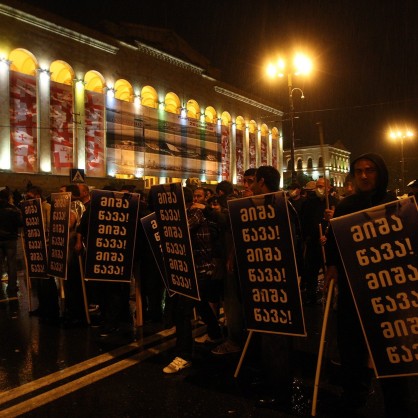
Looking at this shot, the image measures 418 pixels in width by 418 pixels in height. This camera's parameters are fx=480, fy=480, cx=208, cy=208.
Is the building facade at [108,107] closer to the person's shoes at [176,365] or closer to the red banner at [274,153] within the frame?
the red banner at [274,153]

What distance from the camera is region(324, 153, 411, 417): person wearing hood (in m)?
3.77

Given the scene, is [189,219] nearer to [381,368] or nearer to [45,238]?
[381,368]

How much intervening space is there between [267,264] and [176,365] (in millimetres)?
1575

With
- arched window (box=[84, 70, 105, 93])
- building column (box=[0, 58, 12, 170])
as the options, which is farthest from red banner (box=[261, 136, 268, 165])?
building column (box=[0, 58, 12, 170])

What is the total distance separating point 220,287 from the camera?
584 centimetres

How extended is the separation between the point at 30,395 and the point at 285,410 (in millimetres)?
2288

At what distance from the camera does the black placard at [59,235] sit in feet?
22.2

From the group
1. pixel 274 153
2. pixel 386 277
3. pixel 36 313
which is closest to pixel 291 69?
pixel 36 313

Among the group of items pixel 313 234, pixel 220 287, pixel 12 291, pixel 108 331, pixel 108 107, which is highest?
pixel 108 107

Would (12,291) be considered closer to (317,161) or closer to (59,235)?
(59,235)

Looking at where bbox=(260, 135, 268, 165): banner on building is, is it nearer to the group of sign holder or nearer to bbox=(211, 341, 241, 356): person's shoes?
the group of sign holder

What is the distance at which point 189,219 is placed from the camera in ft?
17.4

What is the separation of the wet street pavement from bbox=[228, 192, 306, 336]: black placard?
678 mm

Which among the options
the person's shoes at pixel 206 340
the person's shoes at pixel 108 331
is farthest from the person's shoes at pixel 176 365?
the person's shoes at pixel 108 331
